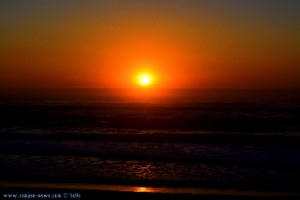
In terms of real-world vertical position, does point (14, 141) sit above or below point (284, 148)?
above

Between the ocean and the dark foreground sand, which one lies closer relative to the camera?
the dark foreground sand

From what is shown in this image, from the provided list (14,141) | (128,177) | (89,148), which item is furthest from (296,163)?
(14,141)

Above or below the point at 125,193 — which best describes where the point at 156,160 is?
below

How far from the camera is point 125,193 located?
37.8 ft

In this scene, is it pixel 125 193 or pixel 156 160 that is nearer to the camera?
pixel 125 193

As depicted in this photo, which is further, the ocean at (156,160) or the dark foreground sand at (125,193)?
the ocean at (156,160)

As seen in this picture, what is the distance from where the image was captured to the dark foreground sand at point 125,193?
36.0ft

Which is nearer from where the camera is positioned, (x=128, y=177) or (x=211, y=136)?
(x=128, y=177)

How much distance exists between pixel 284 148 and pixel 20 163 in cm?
1538

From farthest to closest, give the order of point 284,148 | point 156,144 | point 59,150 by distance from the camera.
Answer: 1. point 156,144
2. point 284,148
3. point 59,150

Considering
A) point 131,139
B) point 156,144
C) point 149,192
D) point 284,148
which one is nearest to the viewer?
Answer: point 149,192

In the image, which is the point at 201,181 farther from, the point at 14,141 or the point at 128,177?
the point at 14,141

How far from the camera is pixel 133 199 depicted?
36.0 feet

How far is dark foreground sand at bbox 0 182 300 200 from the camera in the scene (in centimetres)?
1098
